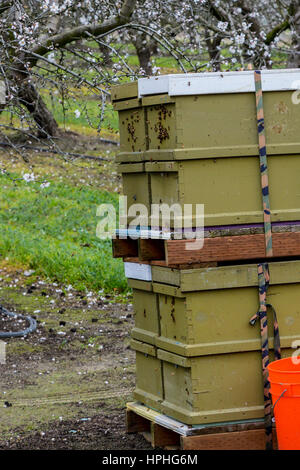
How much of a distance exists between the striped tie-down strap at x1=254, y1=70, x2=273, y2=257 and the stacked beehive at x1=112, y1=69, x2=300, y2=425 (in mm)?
28

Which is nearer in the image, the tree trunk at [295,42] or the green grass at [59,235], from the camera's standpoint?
the green grass at [59,235]

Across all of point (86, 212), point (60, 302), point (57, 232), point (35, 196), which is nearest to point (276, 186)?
point (60, 302)

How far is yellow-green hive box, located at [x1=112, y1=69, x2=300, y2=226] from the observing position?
479cm

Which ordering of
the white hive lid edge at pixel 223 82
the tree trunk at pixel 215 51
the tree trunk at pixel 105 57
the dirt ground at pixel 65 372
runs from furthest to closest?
the tree trunk at pixel 215 51 → the tree trunk at pixel 105 57 → the dirt ground at pixel 65 372 → the white hive lid edge at pixel 223 82

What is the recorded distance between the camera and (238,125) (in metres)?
4.84

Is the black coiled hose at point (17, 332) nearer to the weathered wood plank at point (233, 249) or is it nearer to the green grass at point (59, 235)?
the green grass at point (59, 235)

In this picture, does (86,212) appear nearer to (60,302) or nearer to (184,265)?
(60,302)

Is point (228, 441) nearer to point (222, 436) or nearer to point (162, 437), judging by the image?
point (222, 436)

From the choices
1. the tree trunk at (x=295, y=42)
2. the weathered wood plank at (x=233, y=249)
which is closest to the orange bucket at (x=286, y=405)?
the weathered wood plank at (x=233, y=249)

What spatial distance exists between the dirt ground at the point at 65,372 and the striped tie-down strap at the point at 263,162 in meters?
1.74

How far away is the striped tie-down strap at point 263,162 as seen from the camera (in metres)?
4.81

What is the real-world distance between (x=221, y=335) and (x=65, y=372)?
2.92 m

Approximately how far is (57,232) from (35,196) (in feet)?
8.40

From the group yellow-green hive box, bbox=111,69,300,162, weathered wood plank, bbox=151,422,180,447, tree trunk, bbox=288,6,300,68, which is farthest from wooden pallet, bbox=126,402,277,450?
tree trunk, bbox=288,6,300,68
